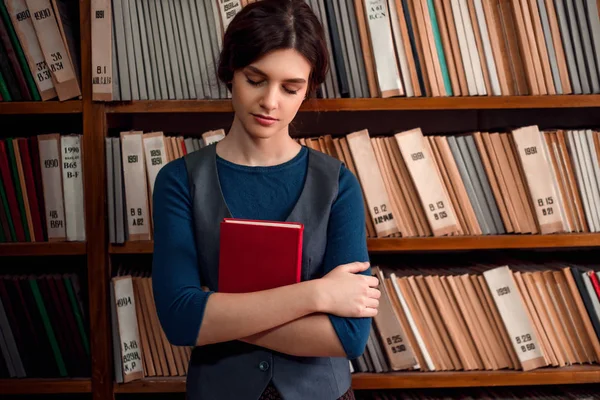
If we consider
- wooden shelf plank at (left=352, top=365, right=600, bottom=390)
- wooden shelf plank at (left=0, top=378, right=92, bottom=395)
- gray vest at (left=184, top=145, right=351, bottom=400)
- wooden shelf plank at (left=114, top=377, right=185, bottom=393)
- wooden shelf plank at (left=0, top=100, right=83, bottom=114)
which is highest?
wooden shelf plank at (left=0, top=100, right=83, bottom=114)

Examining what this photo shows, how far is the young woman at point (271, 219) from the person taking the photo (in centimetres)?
99

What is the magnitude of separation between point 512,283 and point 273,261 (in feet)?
2.82

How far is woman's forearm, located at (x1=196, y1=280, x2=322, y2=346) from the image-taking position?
38.1 inches

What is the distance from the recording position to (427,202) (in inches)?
59.2

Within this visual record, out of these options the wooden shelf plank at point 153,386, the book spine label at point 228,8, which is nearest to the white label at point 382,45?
the book spine label at point 228,8

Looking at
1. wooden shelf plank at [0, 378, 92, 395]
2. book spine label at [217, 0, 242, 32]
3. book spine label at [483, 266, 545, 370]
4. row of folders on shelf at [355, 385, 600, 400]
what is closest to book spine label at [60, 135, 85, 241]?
wooden shelf plank at [0, 378, 92, 395]

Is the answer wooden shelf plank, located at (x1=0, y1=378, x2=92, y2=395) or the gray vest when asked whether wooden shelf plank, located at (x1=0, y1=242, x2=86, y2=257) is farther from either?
the gray vest

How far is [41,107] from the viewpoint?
1469 mm

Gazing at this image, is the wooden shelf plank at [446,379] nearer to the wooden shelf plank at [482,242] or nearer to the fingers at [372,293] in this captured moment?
the wooden shelf plank at [482,242]

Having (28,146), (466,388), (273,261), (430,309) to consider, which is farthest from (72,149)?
(466,388)

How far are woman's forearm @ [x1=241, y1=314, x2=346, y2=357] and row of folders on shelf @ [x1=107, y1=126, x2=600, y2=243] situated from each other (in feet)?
1.81

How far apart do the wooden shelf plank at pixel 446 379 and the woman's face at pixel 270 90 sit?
83cm

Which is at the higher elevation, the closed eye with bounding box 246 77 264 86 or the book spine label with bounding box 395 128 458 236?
the closed eye with bounding box 246 77 264 86

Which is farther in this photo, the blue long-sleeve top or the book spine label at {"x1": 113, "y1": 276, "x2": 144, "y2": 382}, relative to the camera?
the book spine label at {"x1": 113, "y1": 276, "x2": 144, "y2": 382}
